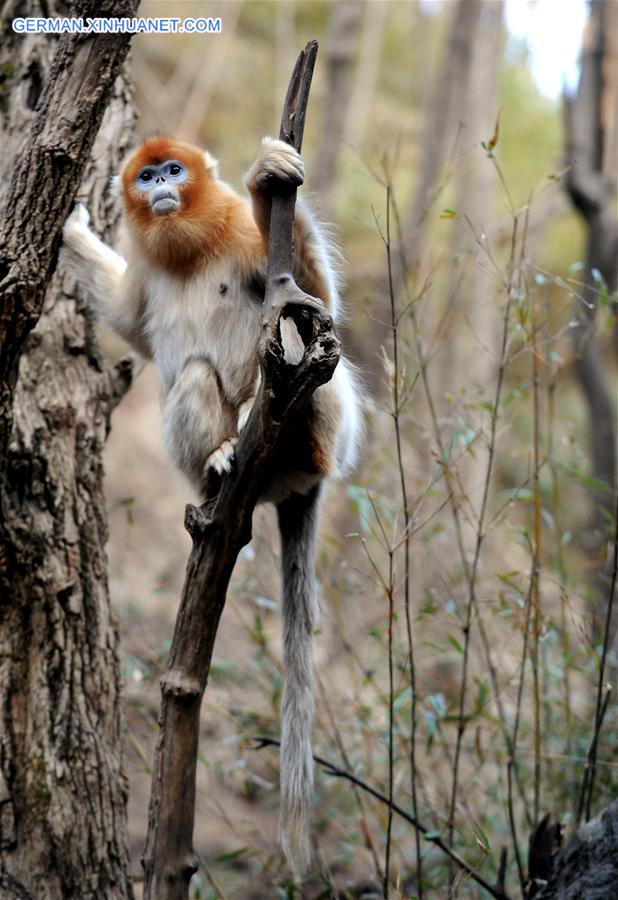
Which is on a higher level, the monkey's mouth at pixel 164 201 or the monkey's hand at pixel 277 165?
the monkey's mouth at pixel 164 201

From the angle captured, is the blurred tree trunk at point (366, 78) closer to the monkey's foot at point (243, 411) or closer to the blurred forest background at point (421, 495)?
the blurred forest background at point (421, 495)

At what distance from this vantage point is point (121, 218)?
4.43 metres

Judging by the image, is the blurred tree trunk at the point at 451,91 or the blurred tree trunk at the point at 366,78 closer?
the blurred tree trunk at the point at 451,91

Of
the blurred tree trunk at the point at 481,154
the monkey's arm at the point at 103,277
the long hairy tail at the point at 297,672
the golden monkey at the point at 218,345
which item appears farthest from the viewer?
the blurred tree trunk at the point at 481,154

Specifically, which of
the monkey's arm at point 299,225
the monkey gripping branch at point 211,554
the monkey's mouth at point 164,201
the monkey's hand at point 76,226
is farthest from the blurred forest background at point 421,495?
the monkey's hand at point 76,226

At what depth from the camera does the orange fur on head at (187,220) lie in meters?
3.84

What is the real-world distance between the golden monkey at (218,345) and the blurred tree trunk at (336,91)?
6714 millimetres

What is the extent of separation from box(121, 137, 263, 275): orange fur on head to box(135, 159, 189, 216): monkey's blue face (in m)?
0.02

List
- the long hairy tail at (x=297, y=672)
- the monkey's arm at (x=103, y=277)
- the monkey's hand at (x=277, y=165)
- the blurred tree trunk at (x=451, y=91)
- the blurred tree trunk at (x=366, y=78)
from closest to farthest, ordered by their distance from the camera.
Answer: the monkey's hand at (x=277, y=165)
the long hairy tail at (x=297, y=672)
the monkey's arm at (x=103, y=277)
the blurred tree trunk at (x=451, y=91)
the blurred tree trunk at (x=366, y=78)

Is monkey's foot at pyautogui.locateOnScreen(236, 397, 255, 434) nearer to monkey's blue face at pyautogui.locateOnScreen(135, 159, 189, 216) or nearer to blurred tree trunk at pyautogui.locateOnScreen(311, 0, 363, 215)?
monkey's blue face at pyautogui.locateOnScreen(135, 159, 189, 216)

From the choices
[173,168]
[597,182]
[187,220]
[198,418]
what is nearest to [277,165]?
[187,220]

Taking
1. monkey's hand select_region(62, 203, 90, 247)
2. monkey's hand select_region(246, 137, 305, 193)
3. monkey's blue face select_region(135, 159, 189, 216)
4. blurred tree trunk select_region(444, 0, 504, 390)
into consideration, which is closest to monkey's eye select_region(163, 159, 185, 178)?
monkey's blue face select_region(135, 159, 189, 216)

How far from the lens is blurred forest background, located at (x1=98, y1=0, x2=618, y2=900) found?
4141mm

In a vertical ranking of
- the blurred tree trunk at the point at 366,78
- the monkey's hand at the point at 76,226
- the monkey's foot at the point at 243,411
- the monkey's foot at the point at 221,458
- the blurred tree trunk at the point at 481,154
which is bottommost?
the monkey's foot at the point at 221,458
